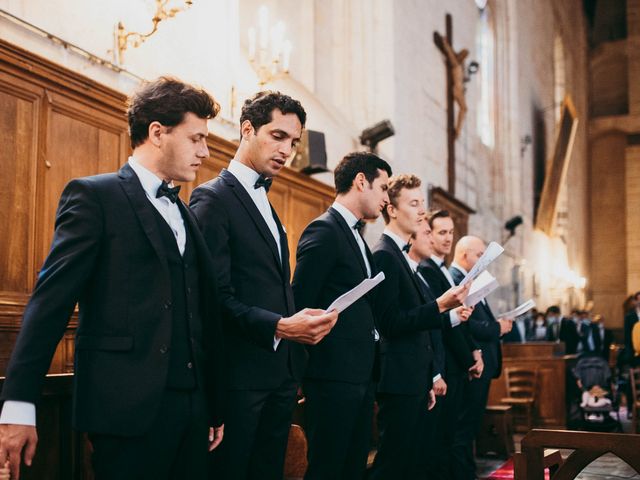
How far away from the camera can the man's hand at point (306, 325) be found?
2.54 m

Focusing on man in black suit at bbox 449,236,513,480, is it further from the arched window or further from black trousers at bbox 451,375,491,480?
the arched window

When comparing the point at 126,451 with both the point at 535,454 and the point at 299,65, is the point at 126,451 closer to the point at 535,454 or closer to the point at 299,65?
the point at 535,454

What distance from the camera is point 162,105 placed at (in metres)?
2.38

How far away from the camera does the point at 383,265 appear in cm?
416

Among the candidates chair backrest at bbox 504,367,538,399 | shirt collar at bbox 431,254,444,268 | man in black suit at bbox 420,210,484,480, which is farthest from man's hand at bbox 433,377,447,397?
chair backrest at bbox 504,367,538,399

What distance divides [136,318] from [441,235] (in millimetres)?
3578

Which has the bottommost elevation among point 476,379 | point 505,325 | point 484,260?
point 476,379

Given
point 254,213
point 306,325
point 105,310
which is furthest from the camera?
point 254,213

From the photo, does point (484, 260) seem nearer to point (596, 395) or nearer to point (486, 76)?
point (596, 395)

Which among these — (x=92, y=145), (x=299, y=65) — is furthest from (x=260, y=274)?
Answer: (x=299, y=65)

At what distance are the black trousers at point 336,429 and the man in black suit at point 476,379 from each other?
204cm

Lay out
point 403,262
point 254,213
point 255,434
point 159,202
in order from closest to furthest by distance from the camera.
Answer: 1. point 159,202
2. point 255,434
3. point 254,213
4. point 403,262

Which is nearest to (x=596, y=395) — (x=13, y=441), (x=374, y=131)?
(x=374, y=131)

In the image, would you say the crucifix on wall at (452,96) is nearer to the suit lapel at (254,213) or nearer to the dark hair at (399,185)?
the dark hair at (399,185)
